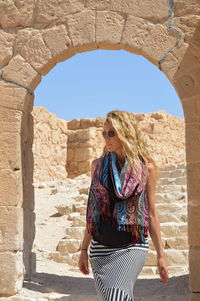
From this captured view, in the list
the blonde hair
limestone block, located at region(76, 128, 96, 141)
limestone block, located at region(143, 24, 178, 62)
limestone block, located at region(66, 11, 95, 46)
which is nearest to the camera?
the blonde hair

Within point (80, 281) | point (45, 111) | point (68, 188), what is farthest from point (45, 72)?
point (45, 111)

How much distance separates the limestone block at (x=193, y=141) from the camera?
538cm

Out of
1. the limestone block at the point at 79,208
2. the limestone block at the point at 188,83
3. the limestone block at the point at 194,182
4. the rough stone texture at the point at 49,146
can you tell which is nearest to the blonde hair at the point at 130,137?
the limestone block at the point at 194,182

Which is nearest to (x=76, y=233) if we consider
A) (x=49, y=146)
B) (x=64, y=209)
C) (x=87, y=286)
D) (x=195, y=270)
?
(x=64, y=209)

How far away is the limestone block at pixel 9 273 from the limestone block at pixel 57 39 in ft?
7.92

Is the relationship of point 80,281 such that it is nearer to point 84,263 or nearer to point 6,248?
point 6,248

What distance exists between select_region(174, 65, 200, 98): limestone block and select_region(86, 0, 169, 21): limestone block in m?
0.76

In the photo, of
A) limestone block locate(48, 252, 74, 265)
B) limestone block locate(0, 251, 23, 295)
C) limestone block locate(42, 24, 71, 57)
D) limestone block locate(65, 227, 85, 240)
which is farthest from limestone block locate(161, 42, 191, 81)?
limestone block locate(65, 227, 85, 240)

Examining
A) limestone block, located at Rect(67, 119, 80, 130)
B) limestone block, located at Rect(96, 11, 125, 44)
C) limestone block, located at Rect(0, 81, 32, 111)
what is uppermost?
limestone block, located at Rect(67, 119, 80, 130)

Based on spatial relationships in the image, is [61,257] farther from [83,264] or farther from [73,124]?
[73,124]

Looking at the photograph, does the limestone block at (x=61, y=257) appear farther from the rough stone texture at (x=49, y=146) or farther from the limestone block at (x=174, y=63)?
the rough stone texture at (x=49, y=146)

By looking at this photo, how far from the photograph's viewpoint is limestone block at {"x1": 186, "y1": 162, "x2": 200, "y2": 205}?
5340 millimetres

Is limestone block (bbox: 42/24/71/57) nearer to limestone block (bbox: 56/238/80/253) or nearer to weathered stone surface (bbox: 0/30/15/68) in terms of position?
weathered stone surface (bbox: 0/30/15/68)

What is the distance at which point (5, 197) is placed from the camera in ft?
18.2
